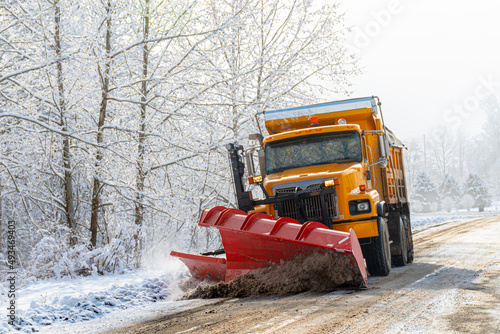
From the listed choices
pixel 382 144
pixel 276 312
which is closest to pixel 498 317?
pixel 276 312

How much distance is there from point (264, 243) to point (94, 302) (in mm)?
2364

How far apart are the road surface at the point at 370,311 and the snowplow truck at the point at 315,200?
68cm

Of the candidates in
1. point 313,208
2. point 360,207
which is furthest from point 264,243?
point 360,207

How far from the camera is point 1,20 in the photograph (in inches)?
398

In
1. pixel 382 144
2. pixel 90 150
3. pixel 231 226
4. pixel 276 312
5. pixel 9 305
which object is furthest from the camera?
pixel 90 150

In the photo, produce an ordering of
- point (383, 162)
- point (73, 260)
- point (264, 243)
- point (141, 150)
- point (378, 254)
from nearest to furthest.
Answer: point (264, 243)
point (378, 254)
point (383, 162)
point (73, 260)
point (141, 150)

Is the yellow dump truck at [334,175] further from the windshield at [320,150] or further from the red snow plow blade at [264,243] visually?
the red snow plow blade at [264,243]

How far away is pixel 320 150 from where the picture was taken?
9.31 m

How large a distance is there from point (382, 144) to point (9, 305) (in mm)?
6482

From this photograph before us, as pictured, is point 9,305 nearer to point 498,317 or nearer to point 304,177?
point 304,177

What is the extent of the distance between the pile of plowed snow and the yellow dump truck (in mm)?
1151

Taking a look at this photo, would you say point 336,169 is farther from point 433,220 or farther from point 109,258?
point 433,220

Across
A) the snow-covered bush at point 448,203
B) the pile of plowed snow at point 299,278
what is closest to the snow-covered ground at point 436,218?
the pile of plowed snow at point 299,278

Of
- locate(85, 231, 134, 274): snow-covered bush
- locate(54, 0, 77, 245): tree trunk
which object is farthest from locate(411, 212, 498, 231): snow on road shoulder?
locate(85, 231, 134, 274): snow-covered bush
